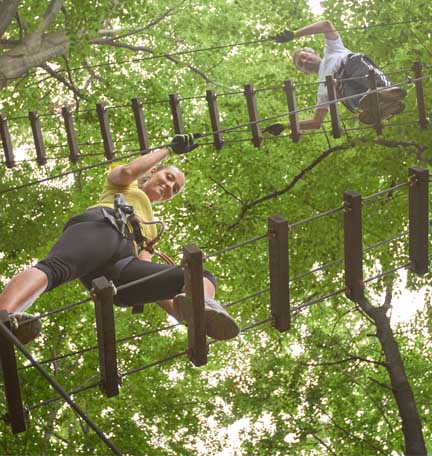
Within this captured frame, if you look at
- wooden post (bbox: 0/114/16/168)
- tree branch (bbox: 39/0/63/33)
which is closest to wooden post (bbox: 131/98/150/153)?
wooden post (bbox: 0/114/16/168)

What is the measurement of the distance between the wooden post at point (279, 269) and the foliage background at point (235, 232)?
7.24m

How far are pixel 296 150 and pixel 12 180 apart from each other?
485 cm

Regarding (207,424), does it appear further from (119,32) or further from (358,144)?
(119,32)

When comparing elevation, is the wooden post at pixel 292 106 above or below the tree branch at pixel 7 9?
below

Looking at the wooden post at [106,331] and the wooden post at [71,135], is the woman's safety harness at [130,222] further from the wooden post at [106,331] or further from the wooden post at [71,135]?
the wooden post at [71,135]

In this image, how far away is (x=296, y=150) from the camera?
14344mm

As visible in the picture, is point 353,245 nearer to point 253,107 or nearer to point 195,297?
point 195,297

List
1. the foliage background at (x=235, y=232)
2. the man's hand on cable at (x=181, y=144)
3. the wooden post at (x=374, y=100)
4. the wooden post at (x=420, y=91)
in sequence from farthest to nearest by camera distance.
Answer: the foliage background at (x=235, y=232) → the wooden post at (x=420, y=91) → the wooden post at (x=374, y=100) → the man's hand on cable at (x=181, y=144)

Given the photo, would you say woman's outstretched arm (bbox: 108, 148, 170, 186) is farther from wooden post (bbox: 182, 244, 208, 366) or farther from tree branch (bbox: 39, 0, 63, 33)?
tree branch (bbox: 39, 0, 63, 33)

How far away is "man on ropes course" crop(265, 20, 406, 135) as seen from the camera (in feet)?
29.3

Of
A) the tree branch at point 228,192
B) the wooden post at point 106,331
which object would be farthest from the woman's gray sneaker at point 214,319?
the tree branch at point 228,192

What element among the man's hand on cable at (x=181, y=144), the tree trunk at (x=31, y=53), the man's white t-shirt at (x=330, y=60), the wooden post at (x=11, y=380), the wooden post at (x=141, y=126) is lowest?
the wooden post at (x=11, y=380)

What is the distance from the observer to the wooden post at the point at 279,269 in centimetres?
481

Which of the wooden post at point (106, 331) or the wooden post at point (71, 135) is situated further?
the wooden post at point (71, 135)
